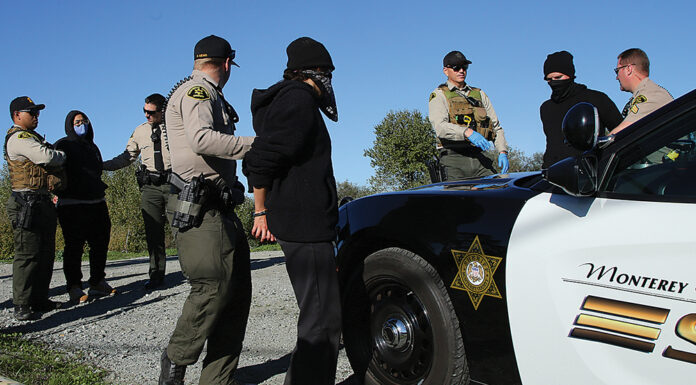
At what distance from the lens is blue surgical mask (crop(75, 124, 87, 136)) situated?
620 centimetres

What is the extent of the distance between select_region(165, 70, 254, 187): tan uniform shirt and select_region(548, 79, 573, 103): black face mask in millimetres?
2803

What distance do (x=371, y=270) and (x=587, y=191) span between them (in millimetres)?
1199

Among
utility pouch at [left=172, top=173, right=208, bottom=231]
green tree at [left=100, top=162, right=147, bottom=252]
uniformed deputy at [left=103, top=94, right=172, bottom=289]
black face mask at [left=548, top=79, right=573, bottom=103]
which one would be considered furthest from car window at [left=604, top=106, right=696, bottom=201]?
green tree at [left=100, top=162, right=147, bottom=252]

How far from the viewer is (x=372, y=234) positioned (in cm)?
296

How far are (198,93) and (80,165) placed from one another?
363 centimetres

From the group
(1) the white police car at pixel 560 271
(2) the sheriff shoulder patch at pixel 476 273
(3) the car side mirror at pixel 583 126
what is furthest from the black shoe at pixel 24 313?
(3) the car side mirror at pixel 583 126

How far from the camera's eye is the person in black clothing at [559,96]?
4645mm

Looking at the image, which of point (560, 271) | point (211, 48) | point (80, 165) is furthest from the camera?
point (80, 165)

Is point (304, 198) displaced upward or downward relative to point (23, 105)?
downward

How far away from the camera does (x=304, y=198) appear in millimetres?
2697

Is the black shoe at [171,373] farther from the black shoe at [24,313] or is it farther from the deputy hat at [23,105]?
the deputy hat at [23,105]

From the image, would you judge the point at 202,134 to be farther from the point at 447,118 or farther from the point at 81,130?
the point at 81,130

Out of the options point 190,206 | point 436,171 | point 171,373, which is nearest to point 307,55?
point 190,206

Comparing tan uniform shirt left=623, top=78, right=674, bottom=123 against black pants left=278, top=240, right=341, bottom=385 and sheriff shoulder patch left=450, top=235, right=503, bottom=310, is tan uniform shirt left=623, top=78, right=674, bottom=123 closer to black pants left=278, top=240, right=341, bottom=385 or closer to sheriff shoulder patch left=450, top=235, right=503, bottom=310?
sheriff shoulder patch left=450, top=235, right=503, bottom=310
